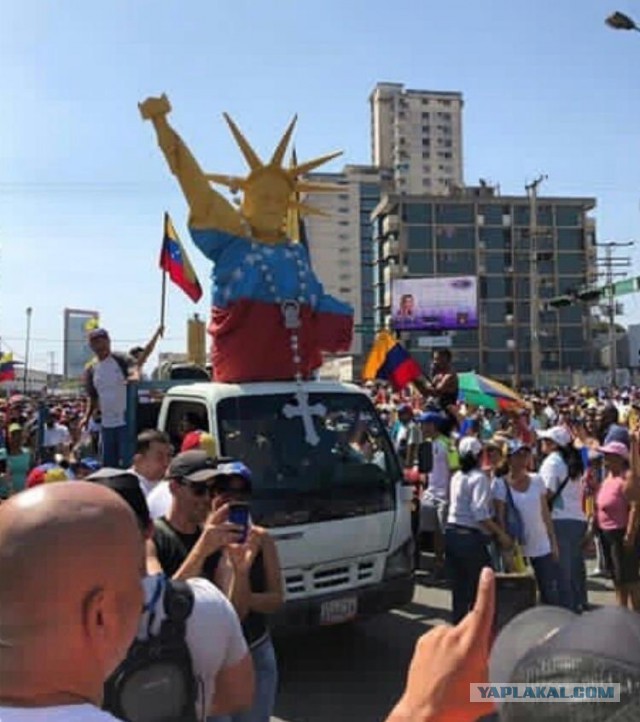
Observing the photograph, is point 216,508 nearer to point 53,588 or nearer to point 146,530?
point 146,530

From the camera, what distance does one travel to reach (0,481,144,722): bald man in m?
1.16

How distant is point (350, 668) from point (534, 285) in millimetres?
81798

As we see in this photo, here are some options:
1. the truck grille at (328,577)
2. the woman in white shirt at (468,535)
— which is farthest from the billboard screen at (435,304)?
the truck grille at (328,577)

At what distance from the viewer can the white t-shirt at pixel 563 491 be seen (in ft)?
24.2

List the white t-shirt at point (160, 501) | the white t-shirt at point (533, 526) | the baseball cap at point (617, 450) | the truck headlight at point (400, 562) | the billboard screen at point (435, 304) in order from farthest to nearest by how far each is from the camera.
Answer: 1. the billboard screen at point (435, 304)
2. the baseball cap at point (617, 450)
3. the white t-shirt at point (533, 526)
4. the truck headlight at point (400, 562)
5. the white t-shirt at point (160, 501)

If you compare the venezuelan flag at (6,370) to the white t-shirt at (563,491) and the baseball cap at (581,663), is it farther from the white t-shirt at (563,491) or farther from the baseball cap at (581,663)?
the baseball cap at (581,663)

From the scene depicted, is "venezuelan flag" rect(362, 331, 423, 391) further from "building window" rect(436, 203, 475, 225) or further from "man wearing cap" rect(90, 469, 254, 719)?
"building window" rect(436, 203, 475, 225)

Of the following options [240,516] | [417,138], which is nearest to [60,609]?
[240,516]

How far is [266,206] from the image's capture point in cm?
768

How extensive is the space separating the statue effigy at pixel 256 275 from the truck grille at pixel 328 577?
1.79 m

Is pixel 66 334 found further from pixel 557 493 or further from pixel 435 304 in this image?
pixel 557 493

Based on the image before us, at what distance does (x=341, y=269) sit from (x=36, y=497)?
111550 mm

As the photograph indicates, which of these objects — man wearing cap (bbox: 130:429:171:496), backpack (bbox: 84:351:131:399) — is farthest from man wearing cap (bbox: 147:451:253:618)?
backpack (bbox: 84:351:131:399)

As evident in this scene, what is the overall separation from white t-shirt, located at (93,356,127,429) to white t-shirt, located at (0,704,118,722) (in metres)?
6.38
